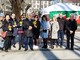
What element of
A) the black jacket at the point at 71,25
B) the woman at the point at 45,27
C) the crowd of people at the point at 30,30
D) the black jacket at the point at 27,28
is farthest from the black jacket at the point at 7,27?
the black jacket at the point at 71,25

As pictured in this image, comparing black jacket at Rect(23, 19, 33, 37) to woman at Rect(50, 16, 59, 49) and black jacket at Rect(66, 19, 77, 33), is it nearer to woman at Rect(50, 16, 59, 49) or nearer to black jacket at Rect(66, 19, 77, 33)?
woman at Rect(50, 16, 59, 49)

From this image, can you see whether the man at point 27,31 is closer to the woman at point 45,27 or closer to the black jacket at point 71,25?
the woman at point 45,27

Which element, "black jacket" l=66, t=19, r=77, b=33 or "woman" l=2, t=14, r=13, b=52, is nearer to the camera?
"woman" l=2, t=14, r=13, b=52

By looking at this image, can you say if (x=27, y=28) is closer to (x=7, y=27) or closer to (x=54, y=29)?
(x=7, y=27)

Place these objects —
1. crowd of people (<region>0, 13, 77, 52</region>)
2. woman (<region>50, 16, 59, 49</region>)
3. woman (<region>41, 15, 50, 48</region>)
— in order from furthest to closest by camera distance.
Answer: woman (<region>41, 15, 50, 48</region>) < woman (<region>50, 16, 59, 49</region>) < crowd of people (<region>0, 13, 77, 52</region>)

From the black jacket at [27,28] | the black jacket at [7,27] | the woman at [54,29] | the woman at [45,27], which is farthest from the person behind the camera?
the woman at [45,27]

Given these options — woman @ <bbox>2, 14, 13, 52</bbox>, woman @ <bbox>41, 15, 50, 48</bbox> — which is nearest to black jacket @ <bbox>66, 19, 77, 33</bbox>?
woman @ <bbox>41, 15, 50, 48</bbox>

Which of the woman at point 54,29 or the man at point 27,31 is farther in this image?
the woman at point 54,29

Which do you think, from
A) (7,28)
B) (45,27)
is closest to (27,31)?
(7,28)

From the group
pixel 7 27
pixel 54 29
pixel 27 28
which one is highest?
pixel 7 27

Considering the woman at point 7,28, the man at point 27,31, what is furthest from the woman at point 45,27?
the woman at point 7,28

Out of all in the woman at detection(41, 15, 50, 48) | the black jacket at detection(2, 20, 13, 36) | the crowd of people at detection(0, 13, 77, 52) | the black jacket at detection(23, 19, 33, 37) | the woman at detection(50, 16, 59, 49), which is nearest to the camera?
the black jacket at detection(2, 20, 13, 36)

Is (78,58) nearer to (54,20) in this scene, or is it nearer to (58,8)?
(54,20)

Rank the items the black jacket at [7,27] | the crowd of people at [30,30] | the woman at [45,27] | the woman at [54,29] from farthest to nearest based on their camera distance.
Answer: the woman at [45,27]
the woman at [54,29]
the crowd of people at [30,30]
the black jacket at [7,27]
